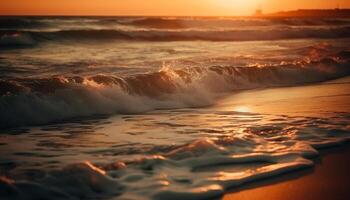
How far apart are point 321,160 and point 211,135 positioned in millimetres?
1359

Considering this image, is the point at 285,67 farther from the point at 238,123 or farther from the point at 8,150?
the point at 8,150

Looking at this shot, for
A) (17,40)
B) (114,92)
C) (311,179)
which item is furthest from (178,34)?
(311,179)

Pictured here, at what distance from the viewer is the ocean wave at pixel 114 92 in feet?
23.4

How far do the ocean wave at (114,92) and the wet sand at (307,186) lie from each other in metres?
A: 3.95

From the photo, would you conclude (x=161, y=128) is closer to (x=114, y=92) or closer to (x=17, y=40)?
(x=114, y=92)

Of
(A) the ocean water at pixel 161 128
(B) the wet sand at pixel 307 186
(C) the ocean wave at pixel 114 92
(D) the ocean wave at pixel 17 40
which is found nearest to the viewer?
(B) the wet sand at pixel 307 186

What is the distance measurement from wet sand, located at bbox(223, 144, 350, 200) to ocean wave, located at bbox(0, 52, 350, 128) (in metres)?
3.95

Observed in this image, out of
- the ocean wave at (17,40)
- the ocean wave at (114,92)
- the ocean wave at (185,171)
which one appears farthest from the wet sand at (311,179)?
the ocean wave at (17,40)

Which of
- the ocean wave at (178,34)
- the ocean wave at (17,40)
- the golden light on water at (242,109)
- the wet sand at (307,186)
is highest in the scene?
the ocean wave at (178,34)

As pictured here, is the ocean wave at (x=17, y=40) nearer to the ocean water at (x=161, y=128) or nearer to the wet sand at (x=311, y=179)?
the ocean water at (x=161, y=128)

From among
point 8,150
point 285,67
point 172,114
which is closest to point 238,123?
point 172,114

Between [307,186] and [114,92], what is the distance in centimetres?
495

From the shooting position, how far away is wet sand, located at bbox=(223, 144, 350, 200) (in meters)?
3.62

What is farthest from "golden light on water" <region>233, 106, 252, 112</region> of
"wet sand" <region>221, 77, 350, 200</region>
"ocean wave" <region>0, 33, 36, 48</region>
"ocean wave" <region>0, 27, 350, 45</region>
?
"ocean wave" <region>0, 27, 350, 45</region>
